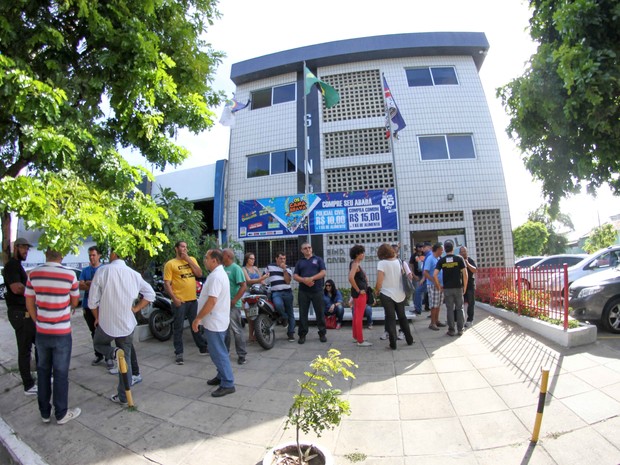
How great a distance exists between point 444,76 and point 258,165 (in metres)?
8.24

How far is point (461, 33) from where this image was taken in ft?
43.5

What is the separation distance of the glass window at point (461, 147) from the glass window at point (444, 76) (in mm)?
2385

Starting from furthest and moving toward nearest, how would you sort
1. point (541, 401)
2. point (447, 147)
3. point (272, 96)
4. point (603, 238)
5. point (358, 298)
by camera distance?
point (603, 238) → point (272, 96) → point (447, 147) → point (358, 298) → point (541, 401)

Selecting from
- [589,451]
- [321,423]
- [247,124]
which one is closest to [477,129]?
[247,124]

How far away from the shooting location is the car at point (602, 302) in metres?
5.96

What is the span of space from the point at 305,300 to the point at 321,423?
11.3 ft

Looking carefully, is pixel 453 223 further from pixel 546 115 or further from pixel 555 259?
pixel 546 115

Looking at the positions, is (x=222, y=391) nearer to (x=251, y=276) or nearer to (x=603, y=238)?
(x=251, y=276)

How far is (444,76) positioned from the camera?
44.1ft

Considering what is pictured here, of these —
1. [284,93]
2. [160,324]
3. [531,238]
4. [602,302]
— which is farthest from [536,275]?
[531,238]

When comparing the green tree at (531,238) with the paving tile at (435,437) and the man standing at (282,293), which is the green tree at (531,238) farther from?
the paving tile at (435,437)

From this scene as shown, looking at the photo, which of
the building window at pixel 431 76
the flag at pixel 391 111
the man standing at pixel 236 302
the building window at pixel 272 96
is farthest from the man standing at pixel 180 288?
the building window at pixel 431 76

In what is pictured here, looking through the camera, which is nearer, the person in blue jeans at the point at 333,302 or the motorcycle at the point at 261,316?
the motorcycle at the point at 261,316

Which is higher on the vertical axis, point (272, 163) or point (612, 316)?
point (272, 163)
